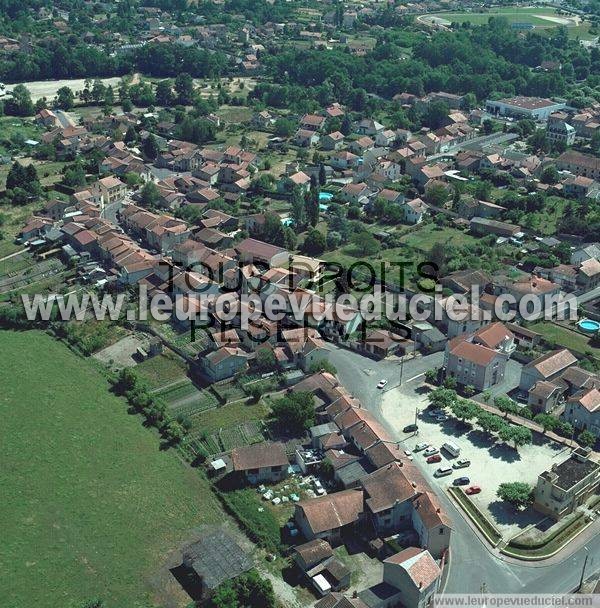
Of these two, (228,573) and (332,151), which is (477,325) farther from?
(332,151)

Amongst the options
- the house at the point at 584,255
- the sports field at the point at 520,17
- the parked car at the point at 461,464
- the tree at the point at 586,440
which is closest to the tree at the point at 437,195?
the house at the point at 584,255

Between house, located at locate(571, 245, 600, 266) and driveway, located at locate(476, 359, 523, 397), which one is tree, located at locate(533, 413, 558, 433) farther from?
house, located at locate(571, 245, 600, 266)

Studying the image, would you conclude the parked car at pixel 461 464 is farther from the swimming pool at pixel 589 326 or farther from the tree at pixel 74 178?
the tree at pixel 74 178

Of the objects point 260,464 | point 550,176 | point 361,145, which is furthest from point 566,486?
point 361,145

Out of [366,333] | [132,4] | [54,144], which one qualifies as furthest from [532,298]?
[132,4]

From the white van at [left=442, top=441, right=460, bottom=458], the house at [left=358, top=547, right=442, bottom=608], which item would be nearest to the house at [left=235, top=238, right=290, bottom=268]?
the white van at [left=442, top=441, right=460, bottom=458]
